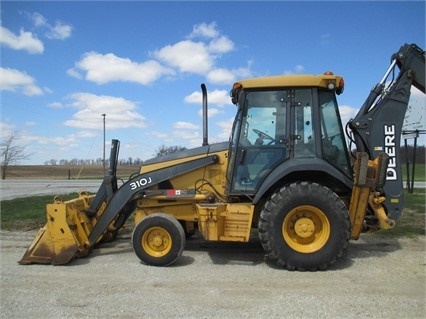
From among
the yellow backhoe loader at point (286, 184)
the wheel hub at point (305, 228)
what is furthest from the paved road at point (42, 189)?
the wheel hub at point (305, 228)

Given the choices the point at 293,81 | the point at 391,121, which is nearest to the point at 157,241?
the point at 293,81

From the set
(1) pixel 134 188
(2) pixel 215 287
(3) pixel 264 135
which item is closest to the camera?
(2) pixel 215 287

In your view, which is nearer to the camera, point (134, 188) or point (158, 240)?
point (158, 240)

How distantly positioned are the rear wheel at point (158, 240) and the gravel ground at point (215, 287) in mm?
163

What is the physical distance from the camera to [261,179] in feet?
21.0

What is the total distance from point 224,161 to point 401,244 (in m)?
3.66

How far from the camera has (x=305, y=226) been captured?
20.0ft

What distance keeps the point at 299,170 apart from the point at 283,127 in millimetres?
714

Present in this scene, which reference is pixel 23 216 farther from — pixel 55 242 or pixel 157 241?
pixel 157 241

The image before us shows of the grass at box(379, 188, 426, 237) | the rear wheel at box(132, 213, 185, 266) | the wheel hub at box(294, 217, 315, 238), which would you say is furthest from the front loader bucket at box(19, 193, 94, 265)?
the grass at box(379, 188, 426, 237)

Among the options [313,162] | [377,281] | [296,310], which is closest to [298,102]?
[313,162]

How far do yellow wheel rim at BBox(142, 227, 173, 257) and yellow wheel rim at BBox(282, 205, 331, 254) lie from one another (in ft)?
5.87

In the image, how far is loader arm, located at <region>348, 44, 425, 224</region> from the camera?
21.7ft

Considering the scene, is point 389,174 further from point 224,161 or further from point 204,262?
point 204,262
